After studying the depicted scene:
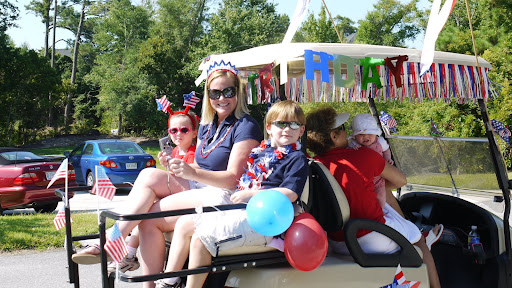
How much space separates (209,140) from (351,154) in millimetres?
919

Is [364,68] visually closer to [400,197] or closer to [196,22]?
[400,197]

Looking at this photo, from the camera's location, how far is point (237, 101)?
3381 millimetres

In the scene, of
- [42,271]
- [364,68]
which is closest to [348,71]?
[364,68]

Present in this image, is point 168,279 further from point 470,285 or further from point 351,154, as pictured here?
point 470,285

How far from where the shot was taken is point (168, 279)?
9.18 feet

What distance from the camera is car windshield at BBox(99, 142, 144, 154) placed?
1326cm

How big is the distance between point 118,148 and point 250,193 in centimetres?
1120

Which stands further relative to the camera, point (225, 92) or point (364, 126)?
point (364, 126)

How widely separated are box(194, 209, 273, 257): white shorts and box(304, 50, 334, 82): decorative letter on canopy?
2.65 ft

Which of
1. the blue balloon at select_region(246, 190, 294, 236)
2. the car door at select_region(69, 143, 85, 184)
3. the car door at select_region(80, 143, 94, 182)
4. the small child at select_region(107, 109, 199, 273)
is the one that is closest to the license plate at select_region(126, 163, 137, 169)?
the car door at select_region(80, 143, 94, 182)

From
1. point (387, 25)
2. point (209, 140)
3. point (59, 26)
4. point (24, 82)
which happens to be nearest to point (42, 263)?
point (209, 140)

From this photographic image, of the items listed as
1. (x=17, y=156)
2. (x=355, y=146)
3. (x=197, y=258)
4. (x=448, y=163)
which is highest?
(x=355, y=146)

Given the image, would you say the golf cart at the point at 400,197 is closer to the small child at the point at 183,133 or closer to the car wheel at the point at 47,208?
the small child at the point at 183,133

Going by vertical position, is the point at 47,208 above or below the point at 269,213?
below
